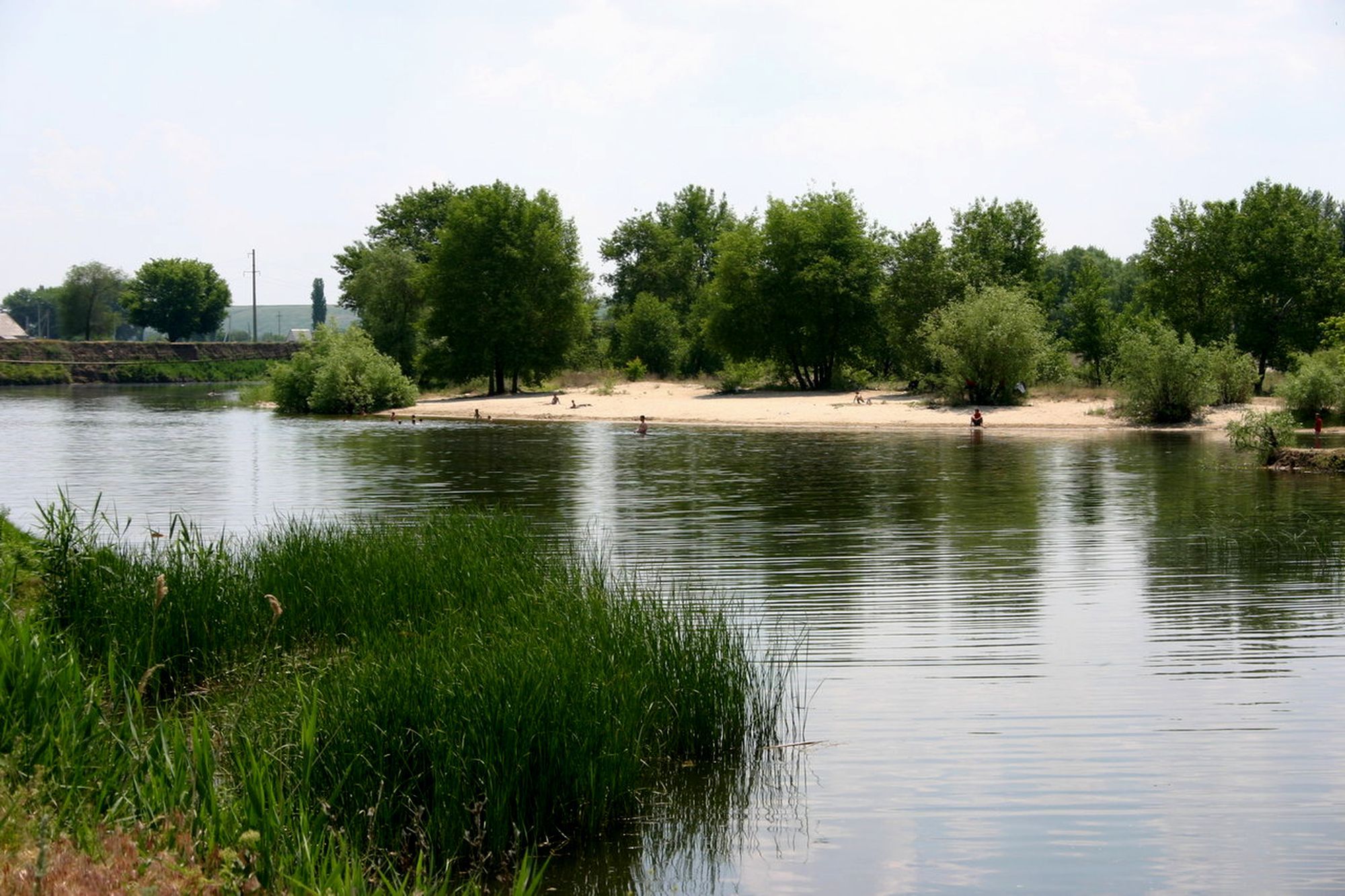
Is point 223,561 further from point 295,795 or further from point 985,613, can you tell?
point 985,613

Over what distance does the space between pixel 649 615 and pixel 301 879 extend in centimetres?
512

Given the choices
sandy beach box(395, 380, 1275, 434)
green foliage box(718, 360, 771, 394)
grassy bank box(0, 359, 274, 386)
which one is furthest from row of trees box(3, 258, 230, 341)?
green foliage box(718, 360, 771, 394)

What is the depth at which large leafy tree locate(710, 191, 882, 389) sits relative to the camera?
72.0m

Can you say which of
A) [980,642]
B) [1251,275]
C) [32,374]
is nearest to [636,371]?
[1251,275]

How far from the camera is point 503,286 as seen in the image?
78625 millimetres

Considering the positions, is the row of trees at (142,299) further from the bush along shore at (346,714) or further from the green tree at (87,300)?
the bush along shore at (346,714)

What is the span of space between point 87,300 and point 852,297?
11524cm

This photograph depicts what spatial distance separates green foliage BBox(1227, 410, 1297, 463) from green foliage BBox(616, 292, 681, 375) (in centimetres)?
5277

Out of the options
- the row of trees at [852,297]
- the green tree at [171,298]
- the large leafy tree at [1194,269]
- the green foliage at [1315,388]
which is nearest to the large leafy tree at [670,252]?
the row of trees at [852,297]

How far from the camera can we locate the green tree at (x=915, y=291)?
66125 millimetres

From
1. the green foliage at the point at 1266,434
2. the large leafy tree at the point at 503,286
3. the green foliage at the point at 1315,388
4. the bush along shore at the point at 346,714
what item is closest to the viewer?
the bush along shore at the point at 346,714

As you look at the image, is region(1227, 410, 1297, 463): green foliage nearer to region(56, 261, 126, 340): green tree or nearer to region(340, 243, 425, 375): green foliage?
region(340, 243, 425, 375): green foliage

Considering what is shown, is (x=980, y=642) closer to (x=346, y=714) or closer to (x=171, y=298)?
(x=346, y=714)

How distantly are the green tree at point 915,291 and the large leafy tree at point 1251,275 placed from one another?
401 inches
